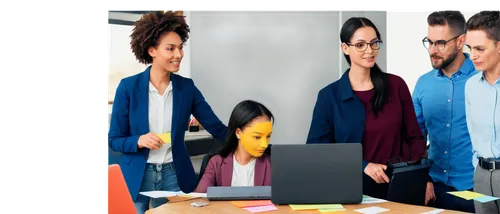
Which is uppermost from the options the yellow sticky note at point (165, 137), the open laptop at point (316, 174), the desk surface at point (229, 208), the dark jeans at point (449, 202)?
the yellow sticky note at point (165, 137)

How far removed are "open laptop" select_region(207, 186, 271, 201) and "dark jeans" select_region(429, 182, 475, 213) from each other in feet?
4.43

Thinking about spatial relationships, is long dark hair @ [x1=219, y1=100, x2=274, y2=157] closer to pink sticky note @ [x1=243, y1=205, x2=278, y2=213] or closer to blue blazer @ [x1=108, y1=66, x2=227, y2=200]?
blue blazer @ [x1=108, y1=66, x2=227, y2=200]

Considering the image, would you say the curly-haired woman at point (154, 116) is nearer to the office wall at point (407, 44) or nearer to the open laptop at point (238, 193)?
the open laptop at point (238, 193)

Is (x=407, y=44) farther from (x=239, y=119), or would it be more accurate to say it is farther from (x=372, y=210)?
(x=372, y=210)

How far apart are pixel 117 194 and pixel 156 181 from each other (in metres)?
0.52

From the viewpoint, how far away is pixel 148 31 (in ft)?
11.7

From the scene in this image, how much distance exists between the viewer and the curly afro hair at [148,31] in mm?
3549

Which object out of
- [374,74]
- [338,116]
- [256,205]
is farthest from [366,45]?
[256,205]

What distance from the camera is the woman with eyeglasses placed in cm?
353

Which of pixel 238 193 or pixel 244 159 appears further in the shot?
pixel 244 159

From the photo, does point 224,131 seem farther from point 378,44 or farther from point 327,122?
point 378,44

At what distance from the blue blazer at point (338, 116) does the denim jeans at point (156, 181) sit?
0.96 metres

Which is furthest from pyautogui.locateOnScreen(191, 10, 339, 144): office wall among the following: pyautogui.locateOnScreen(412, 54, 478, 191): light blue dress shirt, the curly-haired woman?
pyautogui.locateOnScreen(412, 54, 478, 191): light blue dress shirt

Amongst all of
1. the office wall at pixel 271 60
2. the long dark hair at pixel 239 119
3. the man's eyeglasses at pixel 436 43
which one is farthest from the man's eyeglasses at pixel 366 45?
the long dark hair at pixel 239 119
